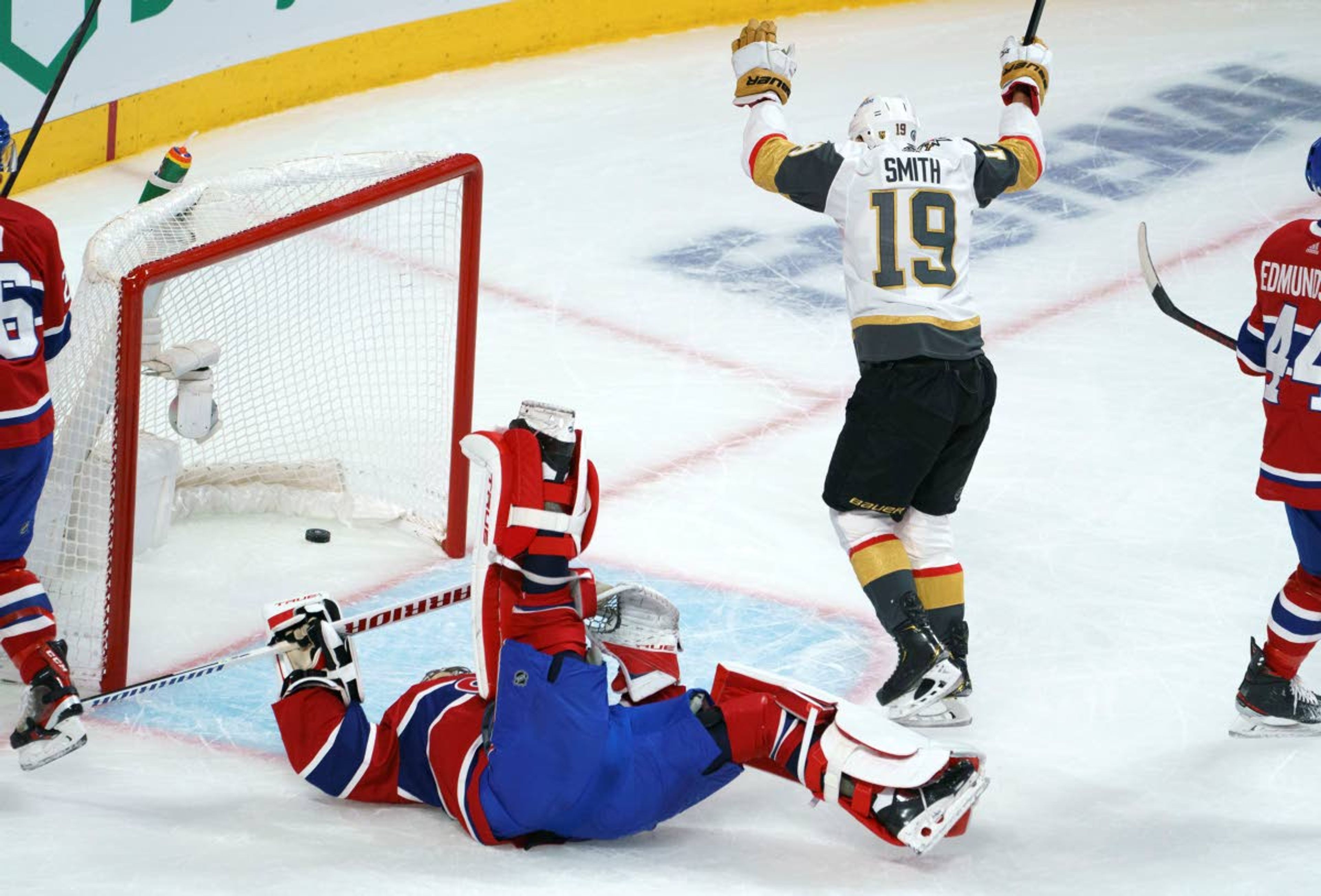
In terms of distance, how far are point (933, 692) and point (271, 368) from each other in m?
1.61

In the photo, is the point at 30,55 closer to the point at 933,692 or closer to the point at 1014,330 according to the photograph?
the point at 1014,330

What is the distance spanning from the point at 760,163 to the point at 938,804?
4.05ft

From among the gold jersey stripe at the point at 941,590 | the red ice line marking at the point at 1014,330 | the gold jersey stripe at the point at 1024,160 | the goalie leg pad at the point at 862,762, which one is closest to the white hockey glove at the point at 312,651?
the goalie leg pad at the point at 862,762

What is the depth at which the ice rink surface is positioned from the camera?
9.25 feet

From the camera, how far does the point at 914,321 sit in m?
3.22

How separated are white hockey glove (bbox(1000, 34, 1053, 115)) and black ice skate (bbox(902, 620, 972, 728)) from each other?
1007mm

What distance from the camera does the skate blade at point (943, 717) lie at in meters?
3.29

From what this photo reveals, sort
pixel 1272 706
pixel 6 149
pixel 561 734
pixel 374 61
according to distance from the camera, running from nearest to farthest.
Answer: pixel 561 734 < pixel 6 149 < pixel 1272 706 < pixel 374 61

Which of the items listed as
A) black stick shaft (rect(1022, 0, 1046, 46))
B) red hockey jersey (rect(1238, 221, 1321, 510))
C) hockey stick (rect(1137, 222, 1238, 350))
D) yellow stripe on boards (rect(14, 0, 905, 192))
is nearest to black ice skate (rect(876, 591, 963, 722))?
red hockey jersey (rect(1238, 221, 1321, 510))

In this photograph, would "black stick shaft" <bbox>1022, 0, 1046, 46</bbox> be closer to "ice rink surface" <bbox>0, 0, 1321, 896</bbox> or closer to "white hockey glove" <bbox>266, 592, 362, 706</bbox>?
"ice rink surface" <bbox>0, 0, 1321, 896</bbox>

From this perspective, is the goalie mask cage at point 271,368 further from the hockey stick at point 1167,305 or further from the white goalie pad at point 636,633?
the hockey stick at point 1167,305

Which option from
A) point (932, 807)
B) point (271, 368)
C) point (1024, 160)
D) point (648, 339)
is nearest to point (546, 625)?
point (932, 807)

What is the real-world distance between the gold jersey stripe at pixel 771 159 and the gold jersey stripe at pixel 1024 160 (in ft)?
1.32

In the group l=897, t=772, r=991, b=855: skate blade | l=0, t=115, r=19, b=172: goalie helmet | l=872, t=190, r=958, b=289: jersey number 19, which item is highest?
l=0, t=115, r=19, b=172: goalie helmet
